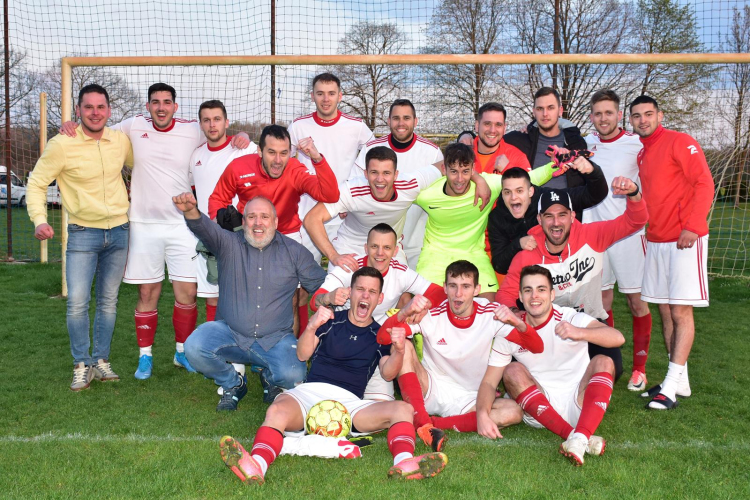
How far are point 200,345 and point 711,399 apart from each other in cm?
399

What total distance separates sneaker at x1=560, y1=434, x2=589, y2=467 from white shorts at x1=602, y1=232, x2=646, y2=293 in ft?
7.53

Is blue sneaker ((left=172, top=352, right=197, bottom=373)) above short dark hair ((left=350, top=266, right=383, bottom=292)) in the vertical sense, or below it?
below

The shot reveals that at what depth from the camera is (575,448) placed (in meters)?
3.66

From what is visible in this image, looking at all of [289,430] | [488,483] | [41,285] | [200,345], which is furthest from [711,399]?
[41,285]

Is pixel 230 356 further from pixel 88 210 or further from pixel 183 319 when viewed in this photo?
pixel 88 210

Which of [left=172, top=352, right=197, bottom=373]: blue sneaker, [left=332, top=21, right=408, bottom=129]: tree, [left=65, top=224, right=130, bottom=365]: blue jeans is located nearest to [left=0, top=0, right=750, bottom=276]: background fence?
[left=332, top=21, right=408, bottom=129]: tree

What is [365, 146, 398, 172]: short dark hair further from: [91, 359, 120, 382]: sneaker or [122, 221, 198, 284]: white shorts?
[91, 359, 120, 382]: sneaker

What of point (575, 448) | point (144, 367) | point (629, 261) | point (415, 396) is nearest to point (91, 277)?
point (144, 367)

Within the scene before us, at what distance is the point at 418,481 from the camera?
134 inches

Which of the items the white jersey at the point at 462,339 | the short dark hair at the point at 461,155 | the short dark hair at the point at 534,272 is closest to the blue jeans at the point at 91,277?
the white jersey at the point at 462,339

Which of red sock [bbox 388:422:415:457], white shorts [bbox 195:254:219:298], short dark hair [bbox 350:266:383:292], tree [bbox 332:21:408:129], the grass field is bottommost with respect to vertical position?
the grass field

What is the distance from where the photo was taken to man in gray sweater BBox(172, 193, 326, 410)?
4.76 m

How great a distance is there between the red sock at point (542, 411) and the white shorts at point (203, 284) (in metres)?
3.02

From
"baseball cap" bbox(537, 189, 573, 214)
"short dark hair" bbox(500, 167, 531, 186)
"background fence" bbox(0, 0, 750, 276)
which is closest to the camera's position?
"short dark hair" bbox(500, 167, 531, 186)
